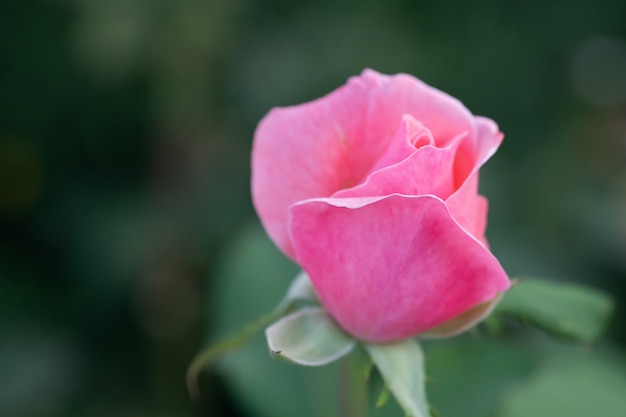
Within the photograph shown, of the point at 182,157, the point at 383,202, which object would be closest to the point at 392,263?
the point at 383,202

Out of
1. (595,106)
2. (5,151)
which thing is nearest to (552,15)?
(595,106)

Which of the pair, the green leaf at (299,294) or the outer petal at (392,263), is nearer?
the outer petal at (392,263)

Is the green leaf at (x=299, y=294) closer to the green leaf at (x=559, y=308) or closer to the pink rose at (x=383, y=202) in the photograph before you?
the pink rose at (x=383, y=202)

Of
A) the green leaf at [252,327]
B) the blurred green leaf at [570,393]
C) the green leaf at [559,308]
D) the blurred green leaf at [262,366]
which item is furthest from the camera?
the blurred green leaf at [262,366]

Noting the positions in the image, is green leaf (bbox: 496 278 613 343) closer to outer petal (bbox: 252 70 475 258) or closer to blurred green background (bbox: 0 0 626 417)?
outer petal (bbox: 252 70 475 258)

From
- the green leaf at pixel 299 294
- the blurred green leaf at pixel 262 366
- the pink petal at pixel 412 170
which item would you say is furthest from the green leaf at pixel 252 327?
the blurred green leaf at pixel 262 366

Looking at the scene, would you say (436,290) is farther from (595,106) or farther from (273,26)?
(595,106)

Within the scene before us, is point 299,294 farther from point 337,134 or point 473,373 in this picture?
point 473,373
